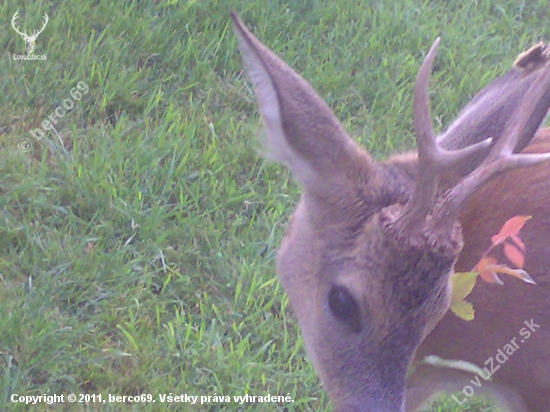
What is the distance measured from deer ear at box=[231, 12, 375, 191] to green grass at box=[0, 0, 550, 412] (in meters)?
1.43

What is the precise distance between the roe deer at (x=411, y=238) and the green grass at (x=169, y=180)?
3.26 ft

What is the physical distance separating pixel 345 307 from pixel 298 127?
0.71 metres

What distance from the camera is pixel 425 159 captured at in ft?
9.36

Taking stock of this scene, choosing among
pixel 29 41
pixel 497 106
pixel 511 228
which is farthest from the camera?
pixel 29 41

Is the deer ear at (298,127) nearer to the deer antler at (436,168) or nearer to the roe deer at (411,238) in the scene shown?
the roe deer at (411,238)

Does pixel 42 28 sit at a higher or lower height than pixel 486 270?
lower

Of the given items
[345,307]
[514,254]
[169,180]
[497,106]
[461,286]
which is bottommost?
[169,180]

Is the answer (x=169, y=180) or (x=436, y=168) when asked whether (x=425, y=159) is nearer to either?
(x=436, y=168)

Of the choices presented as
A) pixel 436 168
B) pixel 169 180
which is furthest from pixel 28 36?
pixel 436 168

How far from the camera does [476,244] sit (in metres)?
3.46

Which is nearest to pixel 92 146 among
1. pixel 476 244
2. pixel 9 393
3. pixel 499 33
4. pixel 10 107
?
pixel 10 107

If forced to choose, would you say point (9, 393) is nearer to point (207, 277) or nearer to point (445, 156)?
point (207, 277)

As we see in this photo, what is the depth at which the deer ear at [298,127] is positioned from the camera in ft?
9.91

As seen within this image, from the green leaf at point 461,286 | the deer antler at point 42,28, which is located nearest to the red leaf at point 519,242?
the green leaf at point 461,286
